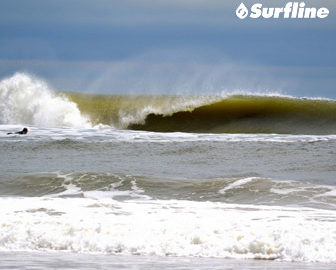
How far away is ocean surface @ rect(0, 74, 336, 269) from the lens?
6641 mm

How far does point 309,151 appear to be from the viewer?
51.3 ft

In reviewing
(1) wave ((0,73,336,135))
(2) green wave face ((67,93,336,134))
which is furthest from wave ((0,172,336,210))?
(1) wave ((0,73,336,135))

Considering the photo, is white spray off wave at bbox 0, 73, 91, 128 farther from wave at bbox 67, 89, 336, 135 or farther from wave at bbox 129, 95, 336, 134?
wave at bbox 129, 95, 336, 134

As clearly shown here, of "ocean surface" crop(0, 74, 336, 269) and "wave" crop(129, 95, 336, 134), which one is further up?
"wave" crop(129, 95, 336, 134)

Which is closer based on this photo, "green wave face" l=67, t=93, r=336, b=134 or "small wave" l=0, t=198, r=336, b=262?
"small wave" l=0, t=198, r=336, b=262

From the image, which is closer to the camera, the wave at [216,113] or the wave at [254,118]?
the wave at [254,118]

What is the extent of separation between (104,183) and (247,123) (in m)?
14.1

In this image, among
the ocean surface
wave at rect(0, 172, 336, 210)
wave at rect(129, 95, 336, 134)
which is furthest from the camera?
wave at rect(129, 95, 336, 134)

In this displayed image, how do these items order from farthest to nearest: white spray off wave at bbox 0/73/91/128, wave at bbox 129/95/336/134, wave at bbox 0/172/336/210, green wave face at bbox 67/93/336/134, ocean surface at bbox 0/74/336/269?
white spray off wave at bbox 0/73/91/128 → green wave face at bbox 67/93/336/134 → wave at bbox 129/95/336/134 → wave at bbox 0/172/336/210 → ocean surface at bbox 0/74/336/269

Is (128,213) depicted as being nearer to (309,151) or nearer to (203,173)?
(203,173)

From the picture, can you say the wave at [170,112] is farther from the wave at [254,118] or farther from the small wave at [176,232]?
the small wave at [176,232]

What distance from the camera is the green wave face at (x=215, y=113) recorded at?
79.3 feet

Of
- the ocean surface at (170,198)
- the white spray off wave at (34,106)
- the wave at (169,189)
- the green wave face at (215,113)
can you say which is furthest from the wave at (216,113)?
the wave at (169,189)

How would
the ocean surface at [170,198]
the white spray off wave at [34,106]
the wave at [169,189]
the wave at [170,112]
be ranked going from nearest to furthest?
the ocean surface at [170,198]
the wave at [169,189]
the wave at [170,112]
the white spray off wave at [34,106]
